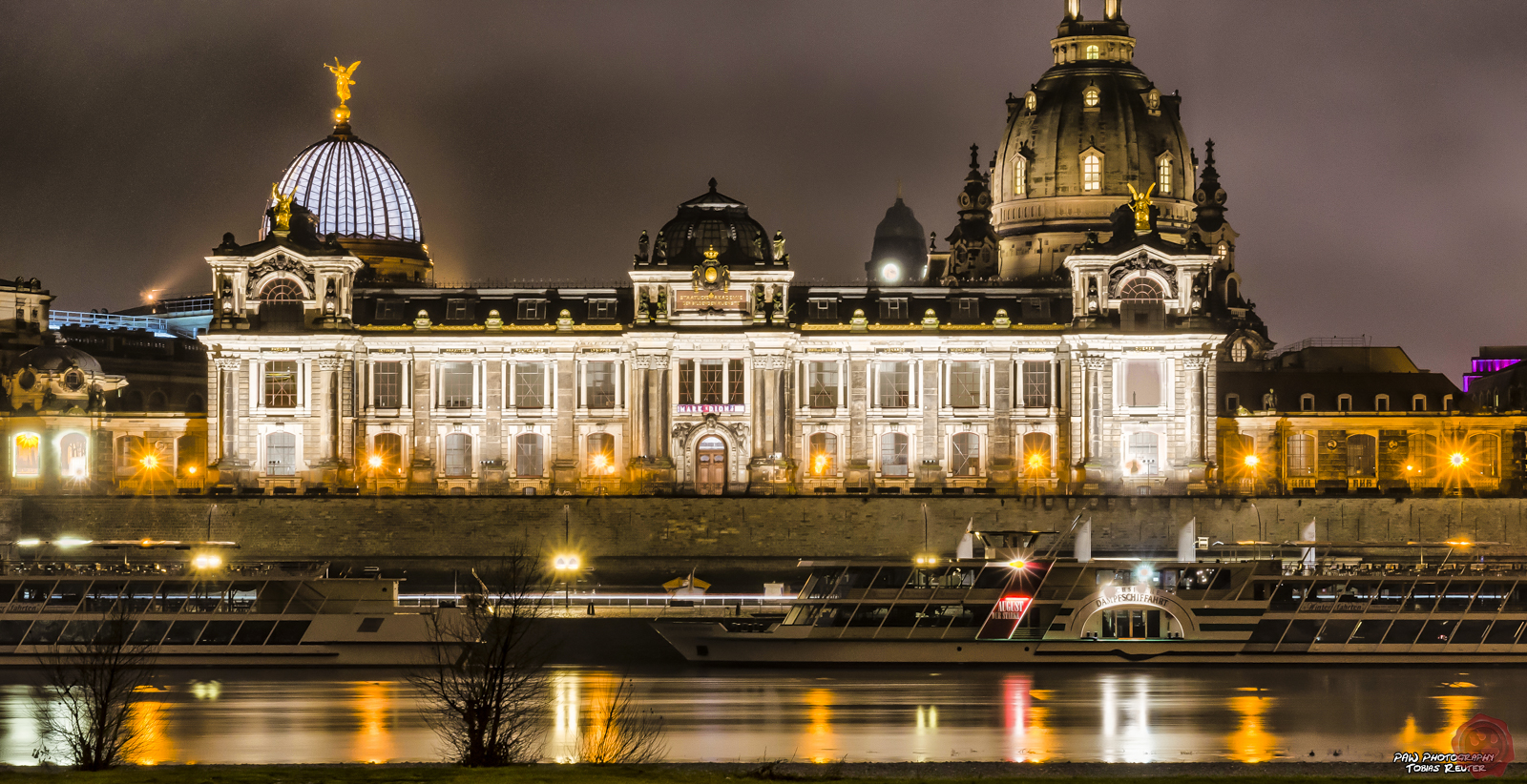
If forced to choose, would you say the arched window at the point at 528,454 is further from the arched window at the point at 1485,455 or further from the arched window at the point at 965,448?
the arched window at the point at 1485,455

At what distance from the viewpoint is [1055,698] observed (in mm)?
60938

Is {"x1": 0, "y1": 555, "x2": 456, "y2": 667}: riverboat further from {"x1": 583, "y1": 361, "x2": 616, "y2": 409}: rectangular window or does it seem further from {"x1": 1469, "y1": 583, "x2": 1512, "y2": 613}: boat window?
{"x1": 583, "y1": 361, "x2": 616, "y2": 409}: rectangular window

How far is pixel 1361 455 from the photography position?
119 m

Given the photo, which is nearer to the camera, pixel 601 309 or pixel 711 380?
pixel 711 380

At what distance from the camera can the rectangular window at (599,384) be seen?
113 m

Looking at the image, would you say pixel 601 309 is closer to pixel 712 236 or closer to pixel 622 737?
pixel 712 236

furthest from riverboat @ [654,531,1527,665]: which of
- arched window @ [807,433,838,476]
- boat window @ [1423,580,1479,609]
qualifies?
arched window @ [807,433,838,476]

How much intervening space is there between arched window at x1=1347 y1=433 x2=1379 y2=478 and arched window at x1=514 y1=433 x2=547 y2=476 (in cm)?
4804

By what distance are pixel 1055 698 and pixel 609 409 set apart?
55121mm

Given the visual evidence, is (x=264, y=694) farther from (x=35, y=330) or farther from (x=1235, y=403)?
(x=35, y=330)

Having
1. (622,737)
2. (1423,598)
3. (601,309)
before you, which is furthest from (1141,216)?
(622,737)

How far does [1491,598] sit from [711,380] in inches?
1979

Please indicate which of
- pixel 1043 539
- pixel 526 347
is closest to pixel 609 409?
pixel 526 347

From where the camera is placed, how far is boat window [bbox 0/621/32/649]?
6919cm
